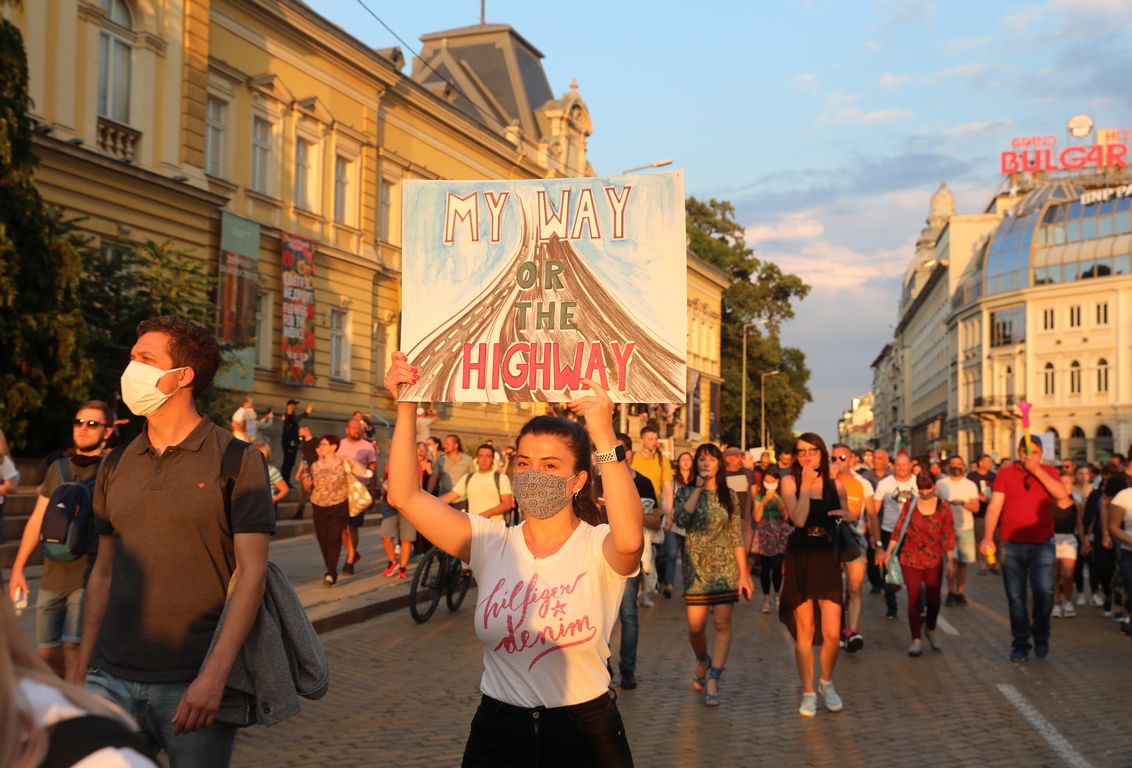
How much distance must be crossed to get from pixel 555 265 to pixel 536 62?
154 feet

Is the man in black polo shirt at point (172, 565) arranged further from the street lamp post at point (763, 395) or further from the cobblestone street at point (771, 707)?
the street lamp post at point (763, 395)

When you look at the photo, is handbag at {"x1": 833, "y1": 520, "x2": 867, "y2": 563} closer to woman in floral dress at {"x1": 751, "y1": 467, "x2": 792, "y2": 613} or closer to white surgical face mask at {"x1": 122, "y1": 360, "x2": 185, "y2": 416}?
woman in floral dress at {"x1": 751, "y1": 467, "x2": 792, "y2": 613}

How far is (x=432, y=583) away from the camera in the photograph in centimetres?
1258

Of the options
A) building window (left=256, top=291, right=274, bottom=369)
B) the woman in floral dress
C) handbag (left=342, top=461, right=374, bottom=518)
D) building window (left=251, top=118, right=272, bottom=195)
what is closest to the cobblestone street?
the woman in floral dress

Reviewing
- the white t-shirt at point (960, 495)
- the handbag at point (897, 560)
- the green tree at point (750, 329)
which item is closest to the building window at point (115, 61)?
the white t-shirt at point (960, 495)

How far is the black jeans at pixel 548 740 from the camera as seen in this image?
340cm

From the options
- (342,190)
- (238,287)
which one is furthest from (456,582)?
(342,190)

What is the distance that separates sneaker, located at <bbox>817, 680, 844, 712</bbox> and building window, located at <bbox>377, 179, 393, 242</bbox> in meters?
28.1

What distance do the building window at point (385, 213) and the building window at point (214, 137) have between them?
8123 mm

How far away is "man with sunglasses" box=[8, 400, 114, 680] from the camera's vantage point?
614 cm

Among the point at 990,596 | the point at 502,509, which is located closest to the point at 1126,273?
the point at 990,596

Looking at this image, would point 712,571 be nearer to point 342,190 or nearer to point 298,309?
point 298,309

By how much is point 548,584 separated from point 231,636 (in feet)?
3.27

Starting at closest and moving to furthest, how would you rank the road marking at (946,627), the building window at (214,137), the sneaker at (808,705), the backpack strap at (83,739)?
the backpack strap at (83,739) → the sneaker at (808,705) → the road marking at (946,627) → the building window at (214,137)
